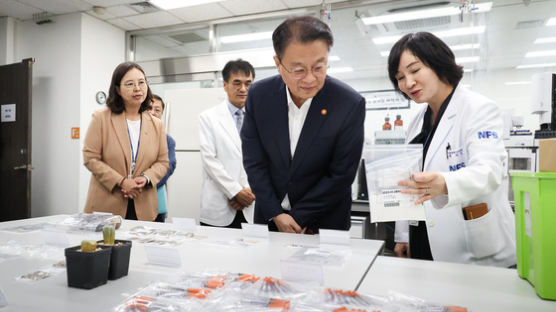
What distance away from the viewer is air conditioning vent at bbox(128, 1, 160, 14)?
13.9ft

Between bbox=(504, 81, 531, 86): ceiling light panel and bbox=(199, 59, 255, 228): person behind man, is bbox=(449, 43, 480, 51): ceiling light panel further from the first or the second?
bbox=(199, 59, 255, 228): person behind man

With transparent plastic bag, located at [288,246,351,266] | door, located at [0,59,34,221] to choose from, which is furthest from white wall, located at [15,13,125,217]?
transparent plastic bag, located at [288,246,351,266]

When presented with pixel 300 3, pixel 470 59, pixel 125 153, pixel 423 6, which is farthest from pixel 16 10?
pixel 470 59

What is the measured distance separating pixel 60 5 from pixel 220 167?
134 inches

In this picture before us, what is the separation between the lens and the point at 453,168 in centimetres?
131

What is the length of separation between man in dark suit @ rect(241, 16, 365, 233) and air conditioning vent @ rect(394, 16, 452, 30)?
285 centimetres

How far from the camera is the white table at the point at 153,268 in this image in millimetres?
752

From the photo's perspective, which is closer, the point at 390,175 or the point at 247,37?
the point at 390,175

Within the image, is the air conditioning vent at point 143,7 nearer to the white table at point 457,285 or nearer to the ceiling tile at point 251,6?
the ceiling tile at point 251,6

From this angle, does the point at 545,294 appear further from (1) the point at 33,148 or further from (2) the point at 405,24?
(1) the point at 33,148

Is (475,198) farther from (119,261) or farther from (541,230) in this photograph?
(119,261)

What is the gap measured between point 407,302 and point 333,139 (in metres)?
0.81

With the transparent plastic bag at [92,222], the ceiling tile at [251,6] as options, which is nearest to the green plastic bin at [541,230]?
the transparent plastic bag at [92,222]

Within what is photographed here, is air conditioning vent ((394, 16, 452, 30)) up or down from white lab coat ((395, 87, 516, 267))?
up
